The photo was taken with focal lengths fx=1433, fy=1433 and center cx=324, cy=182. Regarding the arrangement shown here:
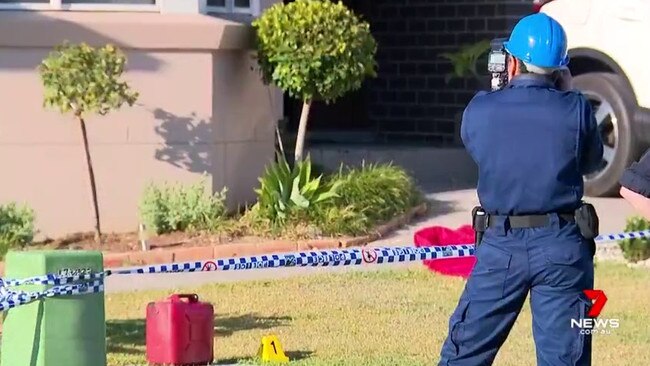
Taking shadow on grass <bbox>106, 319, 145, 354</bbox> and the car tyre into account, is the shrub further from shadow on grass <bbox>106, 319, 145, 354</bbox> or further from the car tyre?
shadow on grass <bbox>106, 319, 145, 354</bbox>

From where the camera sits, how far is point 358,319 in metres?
8.45

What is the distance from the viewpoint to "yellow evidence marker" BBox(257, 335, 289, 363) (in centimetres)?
719

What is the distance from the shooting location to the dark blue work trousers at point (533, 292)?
5.37 m

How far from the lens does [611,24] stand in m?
12.2

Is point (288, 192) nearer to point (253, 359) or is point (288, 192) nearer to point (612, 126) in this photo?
point (612, 126)

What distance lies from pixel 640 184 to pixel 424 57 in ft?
36.3

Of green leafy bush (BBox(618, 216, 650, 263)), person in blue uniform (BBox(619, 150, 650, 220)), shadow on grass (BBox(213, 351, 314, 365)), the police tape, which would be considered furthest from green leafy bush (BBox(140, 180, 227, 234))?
person in blue uniform (BBox(619, 150, 650, 220))

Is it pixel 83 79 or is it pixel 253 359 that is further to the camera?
pixel 83 79

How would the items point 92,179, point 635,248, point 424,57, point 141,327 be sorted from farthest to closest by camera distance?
point 424,57 < point 92,179 < point 635,248 < point 141,327

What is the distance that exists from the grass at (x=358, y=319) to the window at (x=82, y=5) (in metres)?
2.84

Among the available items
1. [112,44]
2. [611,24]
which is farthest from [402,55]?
[112,44]

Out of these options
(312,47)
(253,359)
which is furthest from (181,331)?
(312,47)

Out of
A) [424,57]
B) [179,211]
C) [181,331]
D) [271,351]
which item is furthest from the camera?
[424,57]

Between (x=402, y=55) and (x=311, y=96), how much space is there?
486cm
